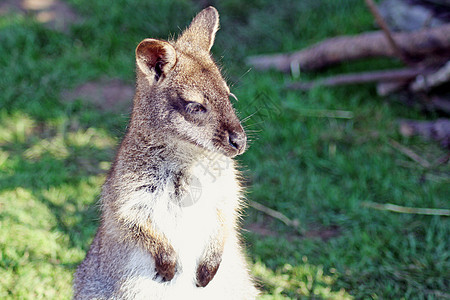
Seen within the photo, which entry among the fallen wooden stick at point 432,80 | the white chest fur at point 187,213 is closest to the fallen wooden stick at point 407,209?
the fallen wooden stick at point 432,80

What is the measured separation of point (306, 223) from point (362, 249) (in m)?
0.56

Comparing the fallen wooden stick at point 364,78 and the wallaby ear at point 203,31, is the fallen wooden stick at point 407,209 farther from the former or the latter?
the wallaby ear at point 203,31

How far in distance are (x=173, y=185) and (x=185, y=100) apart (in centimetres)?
45

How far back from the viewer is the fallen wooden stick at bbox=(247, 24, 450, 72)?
5355 mm

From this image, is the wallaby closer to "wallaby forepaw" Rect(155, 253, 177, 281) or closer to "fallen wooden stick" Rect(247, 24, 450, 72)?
"wallaby forepaw" Rect(155, 253, 177, 281)

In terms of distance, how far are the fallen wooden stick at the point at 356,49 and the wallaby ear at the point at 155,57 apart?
11.7ft

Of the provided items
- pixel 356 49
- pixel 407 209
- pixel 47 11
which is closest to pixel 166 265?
pixel 407 209

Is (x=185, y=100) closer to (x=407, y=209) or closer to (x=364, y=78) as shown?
(x=407, y=209)

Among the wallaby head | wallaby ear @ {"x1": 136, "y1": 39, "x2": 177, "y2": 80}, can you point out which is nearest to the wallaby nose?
the wallaby head

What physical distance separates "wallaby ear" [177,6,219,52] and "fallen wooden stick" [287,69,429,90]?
3115 millimetres

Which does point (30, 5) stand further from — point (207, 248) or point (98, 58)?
point (207, 248)

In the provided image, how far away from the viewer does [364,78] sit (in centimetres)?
585

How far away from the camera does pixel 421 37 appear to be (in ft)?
17.8

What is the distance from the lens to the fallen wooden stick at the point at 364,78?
18.6 ft
